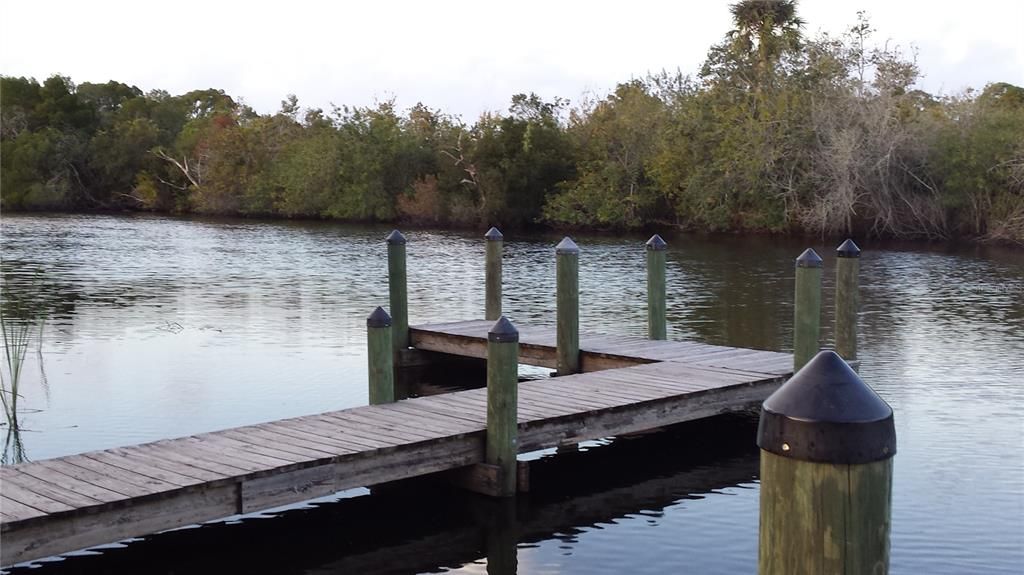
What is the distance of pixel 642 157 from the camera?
1812 inches

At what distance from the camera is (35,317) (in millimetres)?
18359

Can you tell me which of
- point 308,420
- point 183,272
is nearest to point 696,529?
point 308,420

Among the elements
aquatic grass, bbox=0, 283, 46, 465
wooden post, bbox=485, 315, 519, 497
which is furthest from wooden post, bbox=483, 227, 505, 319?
wooden post, bbox=485, 315, 519, 497

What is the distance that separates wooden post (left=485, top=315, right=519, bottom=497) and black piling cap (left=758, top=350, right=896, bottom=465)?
5.93 m

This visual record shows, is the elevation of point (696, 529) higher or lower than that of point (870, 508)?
lower

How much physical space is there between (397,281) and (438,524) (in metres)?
5.11

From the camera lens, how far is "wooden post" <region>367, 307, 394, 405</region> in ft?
29.8

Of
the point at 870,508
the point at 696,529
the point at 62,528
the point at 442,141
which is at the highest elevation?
the point at 442,141

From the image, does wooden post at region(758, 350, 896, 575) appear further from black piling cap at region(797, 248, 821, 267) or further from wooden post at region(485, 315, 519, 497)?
black piling cap at region(797, 248, 821, 267)

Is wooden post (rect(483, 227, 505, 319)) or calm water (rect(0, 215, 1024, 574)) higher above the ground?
wooden post (rect(483, 227, 505, 319))

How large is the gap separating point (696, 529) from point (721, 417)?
11.3ft

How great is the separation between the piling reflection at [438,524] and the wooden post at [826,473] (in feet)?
17.5

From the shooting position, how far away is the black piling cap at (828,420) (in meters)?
2.09

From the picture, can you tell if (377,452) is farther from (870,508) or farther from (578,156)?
(578,156)
